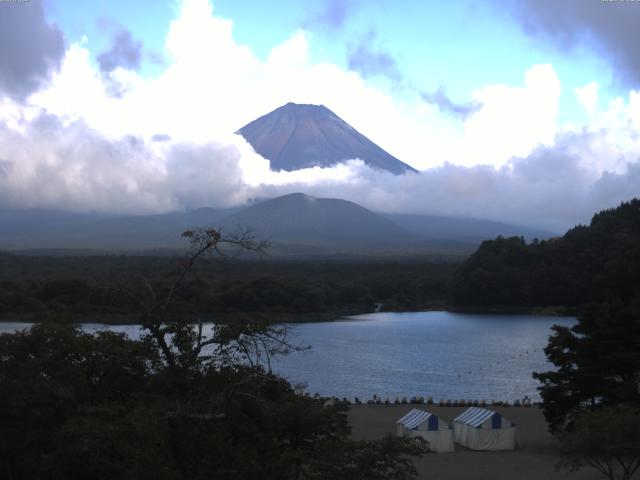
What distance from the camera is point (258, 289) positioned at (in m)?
40.2

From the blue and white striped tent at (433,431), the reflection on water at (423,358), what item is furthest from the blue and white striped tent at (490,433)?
the reflection on water at (423,358)

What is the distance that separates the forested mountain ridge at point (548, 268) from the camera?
4553 cm

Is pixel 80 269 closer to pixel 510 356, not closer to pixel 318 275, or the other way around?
pixel 318 275

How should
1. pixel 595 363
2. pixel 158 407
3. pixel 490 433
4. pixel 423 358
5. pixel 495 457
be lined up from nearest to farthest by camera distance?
pixel 158 407 < pixel 595 363 < pixel 495 457 < pixel 490 433 < pixel 423 358

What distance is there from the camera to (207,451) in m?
4.94

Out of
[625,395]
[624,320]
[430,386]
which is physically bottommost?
[430,386]

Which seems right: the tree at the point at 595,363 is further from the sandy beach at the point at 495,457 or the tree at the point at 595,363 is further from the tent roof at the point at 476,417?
the tent roof at the point at 476,417

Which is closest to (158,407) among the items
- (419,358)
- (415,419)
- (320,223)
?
(415,419)

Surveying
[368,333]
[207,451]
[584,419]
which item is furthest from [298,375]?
[207,451]

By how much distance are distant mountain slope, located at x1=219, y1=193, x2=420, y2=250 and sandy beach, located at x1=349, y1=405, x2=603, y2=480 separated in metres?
84.6

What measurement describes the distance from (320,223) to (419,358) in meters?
93.7

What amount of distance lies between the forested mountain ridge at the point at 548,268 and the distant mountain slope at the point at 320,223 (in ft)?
172

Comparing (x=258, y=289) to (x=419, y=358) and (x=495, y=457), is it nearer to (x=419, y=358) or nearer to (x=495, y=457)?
(x=419, y=358)

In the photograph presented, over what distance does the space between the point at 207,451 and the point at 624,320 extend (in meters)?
9.58
